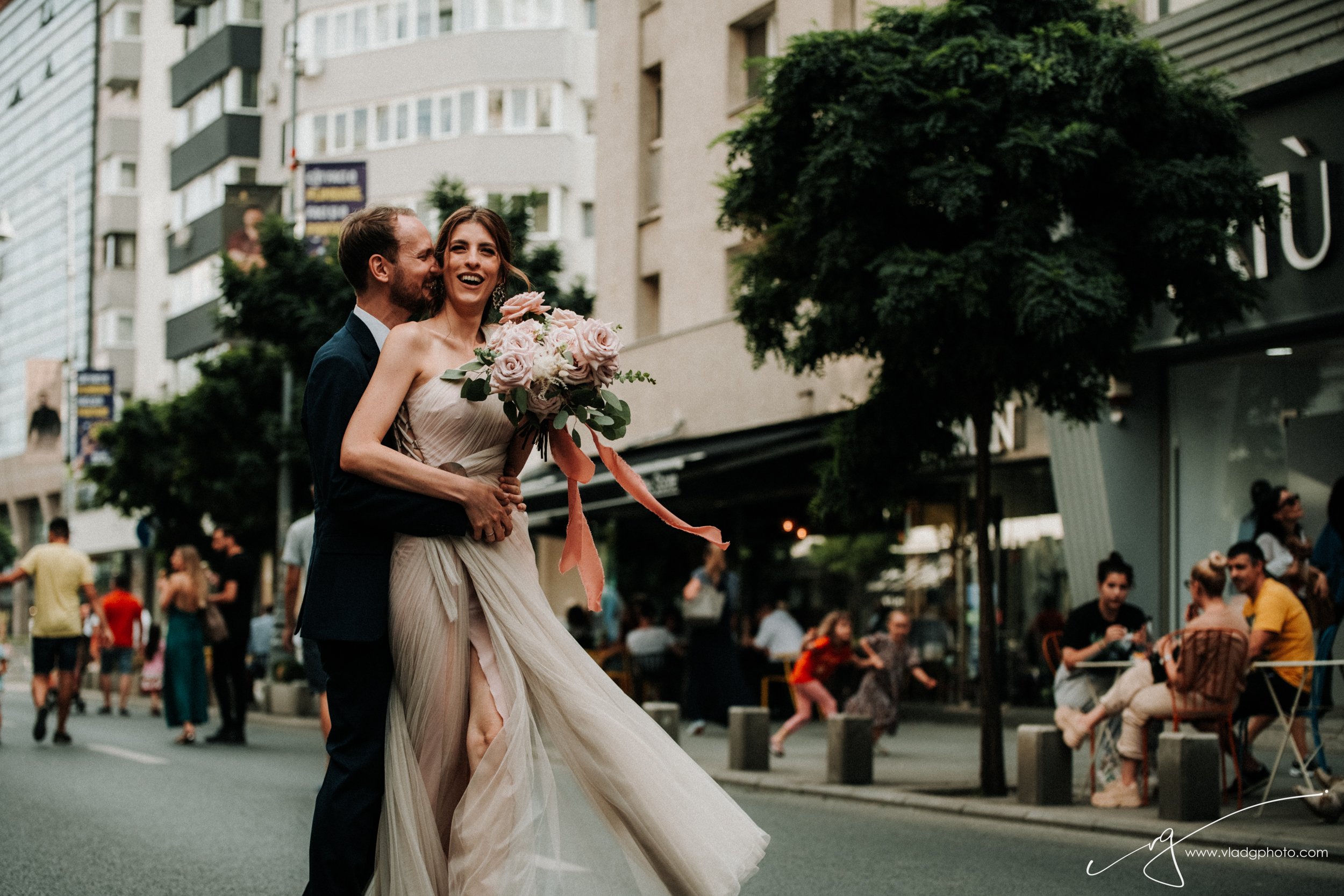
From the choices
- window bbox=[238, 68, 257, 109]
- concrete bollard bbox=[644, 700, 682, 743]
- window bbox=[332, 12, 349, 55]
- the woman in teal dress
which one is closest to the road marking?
the woman in teal dress

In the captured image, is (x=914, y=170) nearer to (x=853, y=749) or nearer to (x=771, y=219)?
(x=771, y=219)

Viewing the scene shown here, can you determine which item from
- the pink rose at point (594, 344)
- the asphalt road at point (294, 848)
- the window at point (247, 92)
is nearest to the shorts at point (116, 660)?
the asphalt road at point (294, 848)

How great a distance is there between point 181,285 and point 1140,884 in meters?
48.9

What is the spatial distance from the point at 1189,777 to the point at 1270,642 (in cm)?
133

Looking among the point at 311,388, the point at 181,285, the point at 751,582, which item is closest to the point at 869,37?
the point at 311,388

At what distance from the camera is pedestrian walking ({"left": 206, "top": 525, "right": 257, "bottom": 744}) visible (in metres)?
15.3

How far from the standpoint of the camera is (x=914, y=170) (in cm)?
1059

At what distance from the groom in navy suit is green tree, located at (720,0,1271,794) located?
6.58 m

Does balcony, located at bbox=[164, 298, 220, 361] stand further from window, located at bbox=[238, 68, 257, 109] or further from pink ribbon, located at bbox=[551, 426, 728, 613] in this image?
pink ribbon, located at bbox=[551, 426, 728, 613]

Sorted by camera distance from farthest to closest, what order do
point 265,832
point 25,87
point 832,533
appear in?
point 25,87, point 832,533, point 265,832

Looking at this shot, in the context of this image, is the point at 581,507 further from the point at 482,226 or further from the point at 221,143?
the point at 221,143

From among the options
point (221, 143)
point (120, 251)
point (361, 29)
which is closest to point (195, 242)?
point (221, 143)

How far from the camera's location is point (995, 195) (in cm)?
1089
